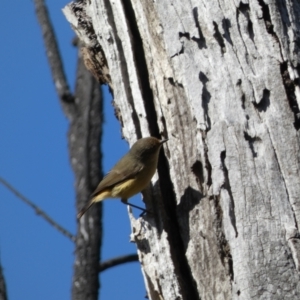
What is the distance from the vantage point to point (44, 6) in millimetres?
7207

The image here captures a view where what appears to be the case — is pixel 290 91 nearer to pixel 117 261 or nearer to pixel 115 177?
pixel 115 177

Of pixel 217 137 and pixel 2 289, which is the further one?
pixel 2 289

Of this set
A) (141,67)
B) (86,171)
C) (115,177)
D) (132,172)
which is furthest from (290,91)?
(86,171)

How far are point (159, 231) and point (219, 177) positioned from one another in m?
0.54

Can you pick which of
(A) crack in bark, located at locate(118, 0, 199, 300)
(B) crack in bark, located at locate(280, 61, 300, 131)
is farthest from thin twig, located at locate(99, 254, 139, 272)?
(B) crack in bark, located at locate(280, 61, 300, 131)

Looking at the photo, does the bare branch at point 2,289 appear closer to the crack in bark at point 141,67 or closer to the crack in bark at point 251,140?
the crack in bark at point 141,67

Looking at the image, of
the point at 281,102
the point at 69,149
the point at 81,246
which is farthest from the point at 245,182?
the point at 69,149

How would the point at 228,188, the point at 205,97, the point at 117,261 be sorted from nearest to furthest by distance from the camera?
the point at 228,188
the point at 205,97
the point at 117,261

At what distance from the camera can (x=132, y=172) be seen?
5.08m

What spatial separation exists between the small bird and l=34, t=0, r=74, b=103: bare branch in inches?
59.7

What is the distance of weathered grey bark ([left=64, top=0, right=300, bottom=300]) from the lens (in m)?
3.98

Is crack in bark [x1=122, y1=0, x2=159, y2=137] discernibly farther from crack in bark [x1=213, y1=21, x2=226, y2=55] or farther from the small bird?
crack in bark [x1=213, y1=21, x2=226, y2=55]

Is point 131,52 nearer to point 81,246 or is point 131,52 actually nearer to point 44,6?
point 81,246

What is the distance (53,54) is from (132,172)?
2196 mm
